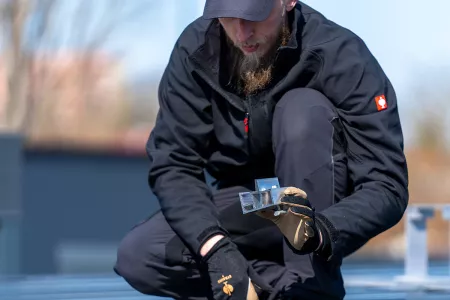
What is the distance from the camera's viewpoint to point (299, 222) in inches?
83.6

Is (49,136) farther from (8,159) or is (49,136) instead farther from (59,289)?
(59,289)

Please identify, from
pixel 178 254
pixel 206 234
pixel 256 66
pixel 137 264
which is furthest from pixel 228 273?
pixel 256 66

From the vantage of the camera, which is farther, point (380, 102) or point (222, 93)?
point (222, 93)

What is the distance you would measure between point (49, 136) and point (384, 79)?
16.0 m

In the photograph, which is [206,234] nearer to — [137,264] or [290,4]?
[137,264]

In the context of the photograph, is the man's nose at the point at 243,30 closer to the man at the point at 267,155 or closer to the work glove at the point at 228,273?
the man at the point at 267,155

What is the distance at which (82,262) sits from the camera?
10.8 meters

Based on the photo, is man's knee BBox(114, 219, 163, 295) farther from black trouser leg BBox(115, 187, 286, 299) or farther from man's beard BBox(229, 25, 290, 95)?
man's beard BBox(229, 25, 290, 95)

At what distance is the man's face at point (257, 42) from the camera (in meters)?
2.37

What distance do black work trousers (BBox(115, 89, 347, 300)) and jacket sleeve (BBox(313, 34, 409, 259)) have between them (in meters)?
0.04

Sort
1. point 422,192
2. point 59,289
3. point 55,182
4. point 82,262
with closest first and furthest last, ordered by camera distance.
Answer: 1. point 59,289
2. point 82,262
3. point 55,182
4. point 422,192

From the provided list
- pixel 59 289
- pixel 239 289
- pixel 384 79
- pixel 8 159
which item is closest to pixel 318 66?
pixel 384 79

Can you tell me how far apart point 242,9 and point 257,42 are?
12 cm

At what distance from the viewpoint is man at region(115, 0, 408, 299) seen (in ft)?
Answer: 7.56
